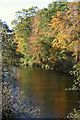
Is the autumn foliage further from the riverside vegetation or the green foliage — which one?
the green foliage

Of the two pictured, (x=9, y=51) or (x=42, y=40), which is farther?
(x=42, y=40)

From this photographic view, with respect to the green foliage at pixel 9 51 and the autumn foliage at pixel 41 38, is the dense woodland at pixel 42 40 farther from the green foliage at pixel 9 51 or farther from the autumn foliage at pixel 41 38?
the green foliage at pixel 9 51

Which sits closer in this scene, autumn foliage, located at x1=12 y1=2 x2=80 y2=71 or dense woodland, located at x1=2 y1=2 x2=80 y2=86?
dense woodland, located at x1=2 y1=2 x2=80 y2=86

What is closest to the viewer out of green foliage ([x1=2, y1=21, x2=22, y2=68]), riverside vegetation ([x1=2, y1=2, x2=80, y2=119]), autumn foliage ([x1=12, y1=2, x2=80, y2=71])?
green foliage ([x1=2, y1=21, x2=22, y2=68])

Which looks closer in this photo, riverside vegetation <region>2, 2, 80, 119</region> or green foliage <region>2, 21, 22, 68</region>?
green foliage <region>2, 21, 22, 68</region>

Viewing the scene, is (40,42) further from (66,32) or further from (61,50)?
(66,32)

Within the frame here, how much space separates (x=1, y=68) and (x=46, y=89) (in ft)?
33.9

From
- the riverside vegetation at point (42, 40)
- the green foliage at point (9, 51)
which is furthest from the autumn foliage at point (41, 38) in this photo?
the green foliage at point (9, 51)

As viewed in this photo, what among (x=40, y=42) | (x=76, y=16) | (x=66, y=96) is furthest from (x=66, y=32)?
(x=40, y=42)

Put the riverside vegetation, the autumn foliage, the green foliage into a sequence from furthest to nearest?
the autumn foliage, the riverside vegetation, the green foliage

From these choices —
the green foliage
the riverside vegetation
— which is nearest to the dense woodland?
the riverside vegetation

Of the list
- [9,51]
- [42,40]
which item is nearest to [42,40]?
[42,40]

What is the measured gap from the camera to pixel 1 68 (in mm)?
8867

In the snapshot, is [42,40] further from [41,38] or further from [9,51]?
[9,51]
